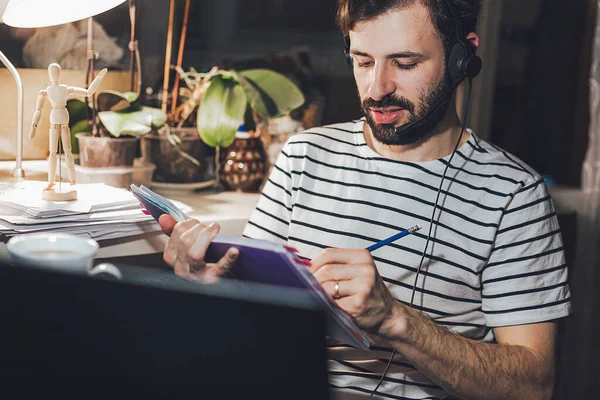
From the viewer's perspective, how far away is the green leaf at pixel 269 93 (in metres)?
1.51

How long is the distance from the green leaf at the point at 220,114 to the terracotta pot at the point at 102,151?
176 millimetres

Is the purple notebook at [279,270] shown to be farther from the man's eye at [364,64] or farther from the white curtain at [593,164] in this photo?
the white curtain at [593,164]

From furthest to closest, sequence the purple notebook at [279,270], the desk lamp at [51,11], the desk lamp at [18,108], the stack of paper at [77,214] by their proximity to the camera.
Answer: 1. the desk lamp at [18,108]
2. the desk lamp at [51,11]
3. the stack of paper at [77,214]
4. the purple notebook at [279,270]

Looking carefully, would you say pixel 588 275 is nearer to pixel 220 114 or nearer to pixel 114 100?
pixel 220 114

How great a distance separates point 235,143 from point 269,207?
13.9 inches

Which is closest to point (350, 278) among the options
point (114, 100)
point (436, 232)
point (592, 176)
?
point (436, 232)

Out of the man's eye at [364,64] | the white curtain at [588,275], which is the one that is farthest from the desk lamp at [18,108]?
the white curtain at [588,275]

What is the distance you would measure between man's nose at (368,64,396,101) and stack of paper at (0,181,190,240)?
1.48 feet

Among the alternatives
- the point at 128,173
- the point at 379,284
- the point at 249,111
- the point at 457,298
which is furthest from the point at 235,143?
the point at 379,284

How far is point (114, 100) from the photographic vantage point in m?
1.46

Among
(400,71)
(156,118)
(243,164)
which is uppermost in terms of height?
(400,71)

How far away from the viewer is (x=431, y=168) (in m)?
1.22

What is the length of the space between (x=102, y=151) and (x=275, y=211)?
38 centimetres

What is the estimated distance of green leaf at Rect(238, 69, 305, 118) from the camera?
4.97ft
